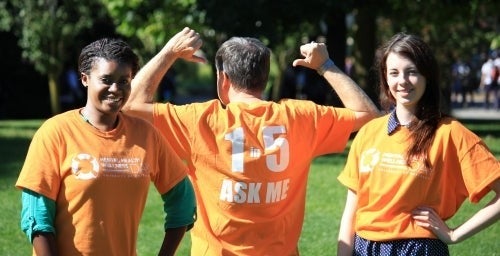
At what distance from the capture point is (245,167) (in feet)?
14.7

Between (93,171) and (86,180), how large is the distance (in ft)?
0.15

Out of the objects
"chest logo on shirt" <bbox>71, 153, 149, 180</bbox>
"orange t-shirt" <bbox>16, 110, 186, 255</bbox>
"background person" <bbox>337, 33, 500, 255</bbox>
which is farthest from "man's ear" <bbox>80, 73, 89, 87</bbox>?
"background person" <bbox>337, 33, 500, 255</bbox>

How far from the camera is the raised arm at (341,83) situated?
4.81 metres

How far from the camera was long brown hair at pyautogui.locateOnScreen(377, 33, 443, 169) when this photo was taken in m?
4.30

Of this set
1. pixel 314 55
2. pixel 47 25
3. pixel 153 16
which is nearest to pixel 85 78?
pixel 314 55

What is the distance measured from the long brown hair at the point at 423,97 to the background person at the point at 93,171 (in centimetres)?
111

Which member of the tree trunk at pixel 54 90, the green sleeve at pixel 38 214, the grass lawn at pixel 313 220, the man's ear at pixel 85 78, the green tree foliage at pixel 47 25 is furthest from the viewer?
the tree trunk at pixel 54 90

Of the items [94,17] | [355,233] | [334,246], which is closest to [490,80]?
[94,17]

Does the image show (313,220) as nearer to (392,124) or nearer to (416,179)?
(392,124)

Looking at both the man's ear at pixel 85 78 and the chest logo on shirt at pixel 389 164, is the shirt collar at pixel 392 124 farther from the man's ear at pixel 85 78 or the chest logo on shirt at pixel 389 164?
the man's ear at pixel 85 78

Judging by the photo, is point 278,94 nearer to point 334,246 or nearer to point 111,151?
point 334,246

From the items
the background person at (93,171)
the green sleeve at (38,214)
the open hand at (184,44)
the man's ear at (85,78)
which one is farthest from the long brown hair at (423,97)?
the green sleeve at (38,214)

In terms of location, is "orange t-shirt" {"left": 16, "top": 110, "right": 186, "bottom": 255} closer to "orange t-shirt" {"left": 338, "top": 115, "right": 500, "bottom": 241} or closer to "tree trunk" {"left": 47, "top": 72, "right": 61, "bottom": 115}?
"orange t-shirt" {"left": 338, "top": 115, "right": 500, "bottom": 241}

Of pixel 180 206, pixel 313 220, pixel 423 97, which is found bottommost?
pixel 313 220
